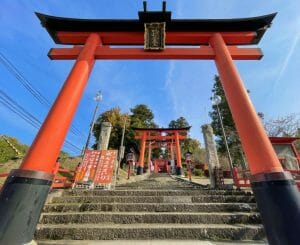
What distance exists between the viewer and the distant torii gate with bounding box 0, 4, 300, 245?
98.3 inches

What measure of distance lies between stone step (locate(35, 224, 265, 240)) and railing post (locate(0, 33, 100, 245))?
1.32 metres

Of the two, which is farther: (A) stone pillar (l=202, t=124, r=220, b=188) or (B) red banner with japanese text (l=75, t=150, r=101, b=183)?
(B) red banner with japanese text (l=75, t=150, r=101, b=183)

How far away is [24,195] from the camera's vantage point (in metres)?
2.66

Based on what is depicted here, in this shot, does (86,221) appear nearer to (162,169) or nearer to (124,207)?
(124,207)

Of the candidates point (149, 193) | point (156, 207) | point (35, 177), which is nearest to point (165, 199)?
point (156, 207)

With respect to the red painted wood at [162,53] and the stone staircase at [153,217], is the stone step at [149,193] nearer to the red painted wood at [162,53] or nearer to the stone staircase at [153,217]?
the stone staircase at [153,217]

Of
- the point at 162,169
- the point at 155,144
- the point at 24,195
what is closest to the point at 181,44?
the point at 24,195

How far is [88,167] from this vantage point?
8.02 m

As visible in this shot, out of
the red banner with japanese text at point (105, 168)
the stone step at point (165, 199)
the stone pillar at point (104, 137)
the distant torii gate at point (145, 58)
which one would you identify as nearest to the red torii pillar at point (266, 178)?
the distant torii gate at point (145, 58)

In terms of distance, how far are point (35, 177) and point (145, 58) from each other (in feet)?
14.1

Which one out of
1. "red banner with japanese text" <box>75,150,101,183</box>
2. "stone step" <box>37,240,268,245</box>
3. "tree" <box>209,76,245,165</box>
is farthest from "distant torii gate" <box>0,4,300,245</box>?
"tree" <box>209,76,245,165</box>

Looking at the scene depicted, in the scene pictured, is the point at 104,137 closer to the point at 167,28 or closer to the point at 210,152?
the point at 210,152

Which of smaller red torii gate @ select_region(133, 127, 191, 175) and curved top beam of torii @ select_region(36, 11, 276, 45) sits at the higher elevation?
smaller red torii gate @ select_region(133, 127, 191, 175)

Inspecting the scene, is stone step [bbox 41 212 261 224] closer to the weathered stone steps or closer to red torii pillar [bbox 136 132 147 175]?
the weathered stone steps
